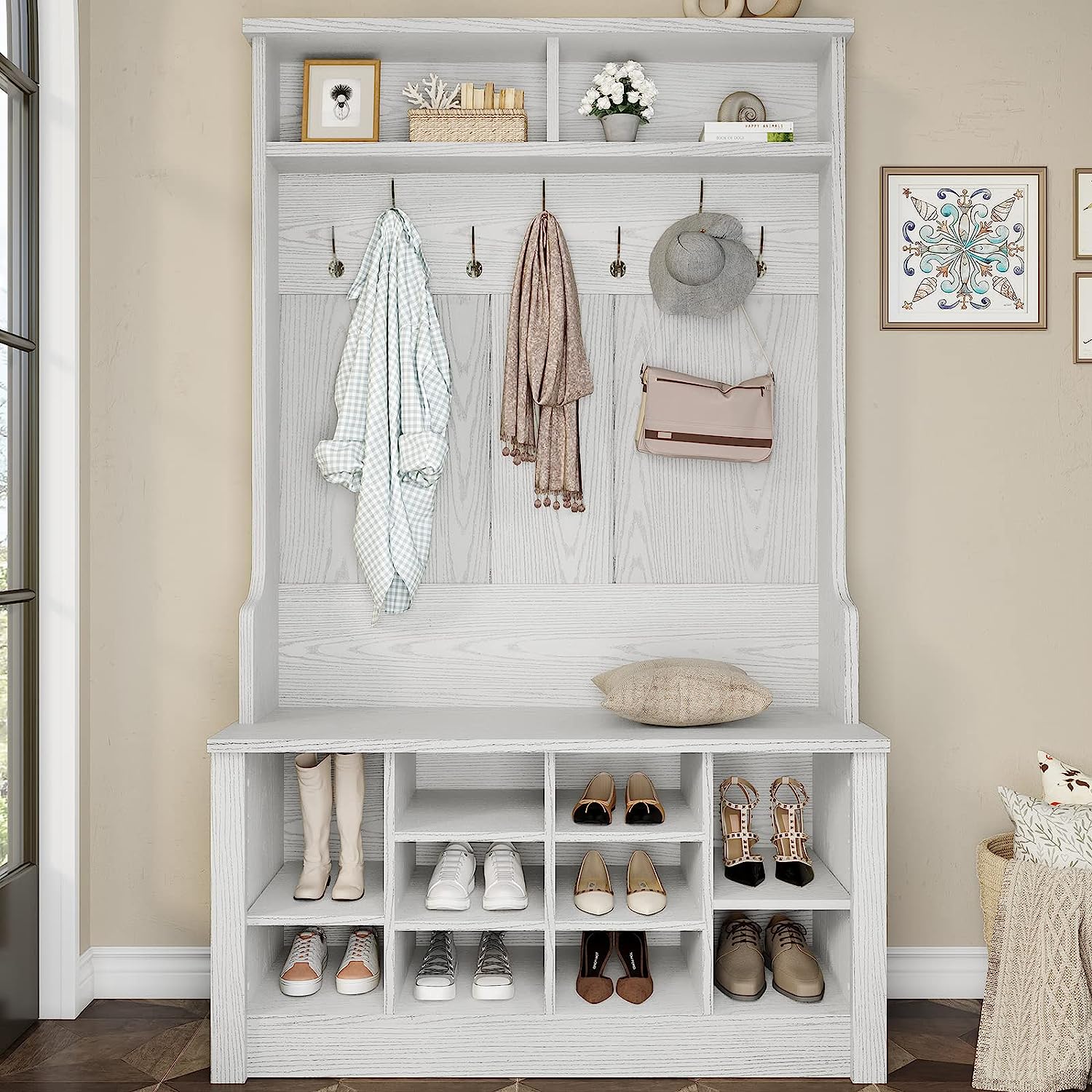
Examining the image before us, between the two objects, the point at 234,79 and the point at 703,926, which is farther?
the point at 234,79

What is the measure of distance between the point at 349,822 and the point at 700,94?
204cm

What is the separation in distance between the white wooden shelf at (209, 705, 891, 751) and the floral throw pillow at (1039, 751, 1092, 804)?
484mm

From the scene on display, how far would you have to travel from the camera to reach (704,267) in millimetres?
2486

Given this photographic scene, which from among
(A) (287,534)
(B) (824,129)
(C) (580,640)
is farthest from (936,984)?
(B) (824,129)

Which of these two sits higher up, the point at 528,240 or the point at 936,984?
the point at 528,240

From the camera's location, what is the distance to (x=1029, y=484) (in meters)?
2.68

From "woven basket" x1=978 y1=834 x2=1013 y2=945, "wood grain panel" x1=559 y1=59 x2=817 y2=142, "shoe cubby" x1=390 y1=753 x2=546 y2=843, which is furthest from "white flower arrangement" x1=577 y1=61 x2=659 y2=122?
"woven basket" x1=978 y1=834 x2=1013 y2=945

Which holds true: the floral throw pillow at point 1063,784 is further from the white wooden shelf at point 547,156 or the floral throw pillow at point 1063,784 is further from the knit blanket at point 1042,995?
the white wooden shelf at point 547,156

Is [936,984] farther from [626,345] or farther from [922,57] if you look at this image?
[922,57]

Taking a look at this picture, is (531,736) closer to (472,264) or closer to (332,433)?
(332,433)

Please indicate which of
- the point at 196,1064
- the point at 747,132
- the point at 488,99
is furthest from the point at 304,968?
the point at 747,132

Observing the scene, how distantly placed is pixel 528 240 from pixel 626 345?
0.37 meters

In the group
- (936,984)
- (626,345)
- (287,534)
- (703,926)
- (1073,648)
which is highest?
(626,345)

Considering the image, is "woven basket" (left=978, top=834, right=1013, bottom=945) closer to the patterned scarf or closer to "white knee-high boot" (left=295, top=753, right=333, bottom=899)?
the patterned scarf
